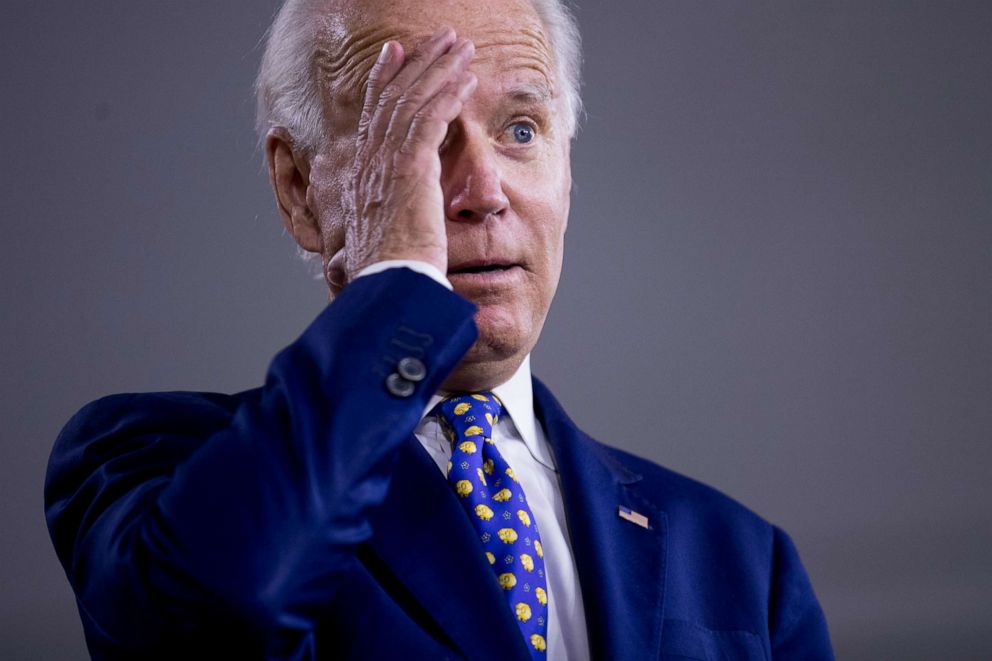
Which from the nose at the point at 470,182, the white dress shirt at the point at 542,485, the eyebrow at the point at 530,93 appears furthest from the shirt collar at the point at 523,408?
the eyebrow at the point at 530,93

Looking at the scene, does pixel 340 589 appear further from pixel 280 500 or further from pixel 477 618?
pixel 280 500

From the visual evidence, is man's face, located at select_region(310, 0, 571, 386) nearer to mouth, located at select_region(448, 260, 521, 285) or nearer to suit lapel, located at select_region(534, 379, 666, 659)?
mouth, located at select_region(448, 260, 521, 285)

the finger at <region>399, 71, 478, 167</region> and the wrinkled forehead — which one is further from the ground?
the wrinkled forehead

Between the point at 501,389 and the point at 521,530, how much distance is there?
0.92 ft

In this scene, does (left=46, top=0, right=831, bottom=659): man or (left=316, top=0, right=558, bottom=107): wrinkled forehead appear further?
(left=316, top=0, right=558, bottom=107): wrinkled forehead

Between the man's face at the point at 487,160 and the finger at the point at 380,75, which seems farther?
the man's face at the point at 487,160

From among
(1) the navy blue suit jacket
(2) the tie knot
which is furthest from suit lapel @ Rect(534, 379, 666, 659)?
(2) the tie knot

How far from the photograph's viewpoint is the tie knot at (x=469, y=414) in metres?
1.68

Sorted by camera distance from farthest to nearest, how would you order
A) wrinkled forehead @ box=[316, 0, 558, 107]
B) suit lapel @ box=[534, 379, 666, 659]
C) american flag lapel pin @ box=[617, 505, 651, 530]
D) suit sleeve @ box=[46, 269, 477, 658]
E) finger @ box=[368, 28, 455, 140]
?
american flag lapel pin @ box=[617, 505, 651, 530] < wrinkled forehead @ box=[316, 0, 558, 107] < suit lapel @ box=[534, 379, 666, 659] < finger @ box=[368, 28, 455, 140] < suit sleeve @ box=[46, 269, 477, 658]

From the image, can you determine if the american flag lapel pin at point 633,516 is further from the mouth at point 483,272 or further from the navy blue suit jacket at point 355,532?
the mouth at point 483,272

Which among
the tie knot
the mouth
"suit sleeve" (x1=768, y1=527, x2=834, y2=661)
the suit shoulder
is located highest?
the mouth

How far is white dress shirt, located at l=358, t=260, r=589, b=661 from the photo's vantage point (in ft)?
5.29

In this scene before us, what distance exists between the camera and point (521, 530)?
5.24 ft

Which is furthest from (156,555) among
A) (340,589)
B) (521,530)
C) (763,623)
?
(763,623)
